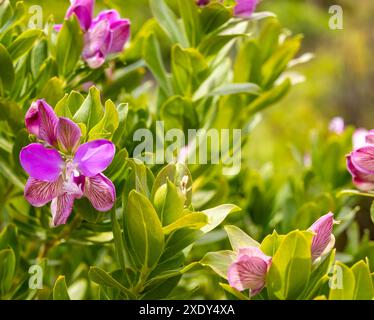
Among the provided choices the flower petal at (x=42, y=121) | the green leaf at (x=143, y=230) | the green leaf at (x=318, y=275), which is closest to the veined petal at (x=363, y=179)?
the green leaf at (x=318, y=275)

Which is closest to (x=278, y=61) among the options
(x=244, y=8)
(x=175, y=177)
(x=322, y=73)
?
(x=244, y=8)

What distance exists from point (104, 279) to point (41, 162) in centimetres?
14

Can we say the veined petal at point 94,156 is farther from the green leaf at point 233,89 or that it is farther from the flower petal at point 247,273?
the green leaf at point 233,89

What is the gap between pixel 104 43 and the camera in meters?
0.84

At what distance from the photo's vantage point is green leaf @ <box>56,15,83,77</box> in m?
0.83

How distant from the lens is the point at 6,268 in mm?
793

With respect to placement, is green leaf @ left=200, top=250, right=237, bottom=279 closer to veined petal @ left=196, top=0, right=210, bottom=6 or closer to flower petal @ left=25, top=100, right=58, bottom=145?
flower petal @ left=25, top=100, right=58, bottom=145

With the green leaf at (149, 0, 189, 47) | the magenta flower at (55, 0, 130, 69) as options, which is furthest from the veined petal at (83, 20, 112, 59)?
the green leaf at (149, 0, 189, 47)

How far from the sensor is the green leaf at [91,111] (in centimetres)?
69

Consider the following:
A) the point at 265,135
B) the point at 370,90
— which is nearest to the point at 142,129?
the point at 265,135

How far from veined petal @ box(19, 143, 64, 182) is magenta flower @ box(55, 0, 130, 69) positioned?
0.21m

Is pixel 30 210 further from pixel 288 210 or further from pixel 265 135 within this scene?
pixel 265 135

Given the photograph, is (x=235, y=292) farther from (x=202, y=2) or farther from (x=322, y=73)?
(x=322, y=73)
